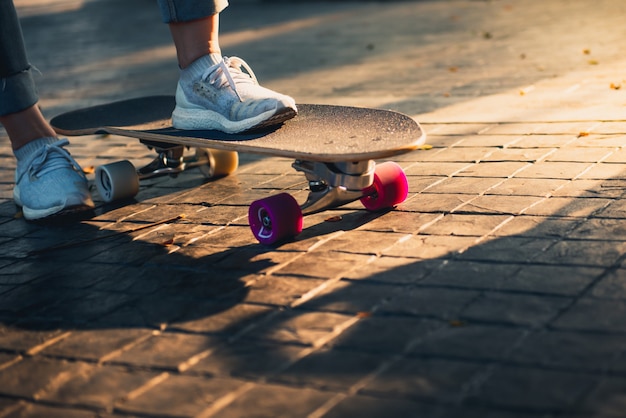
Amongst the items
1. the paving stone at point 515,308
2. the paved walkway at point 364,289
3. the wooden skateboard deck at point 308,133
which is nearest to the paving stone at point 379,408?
the paved walkway at point 364,289

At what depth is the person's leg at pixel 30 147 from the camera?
3.29 metres

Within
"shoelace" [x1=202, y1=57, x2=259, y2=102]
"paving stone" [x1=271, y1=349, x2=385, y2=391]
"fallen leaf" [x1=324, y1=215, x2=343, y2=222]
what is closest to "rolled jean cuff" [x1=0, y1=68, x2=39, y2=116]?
"shoelace" [x1=202, y1=57, x2=259, y2=102]

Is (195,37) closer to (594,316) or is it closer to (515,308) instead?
(515,308)

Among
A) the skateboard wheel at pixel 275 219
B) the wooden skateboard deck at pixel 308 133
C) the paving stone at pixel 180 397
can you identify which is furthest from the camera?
the skateboard wheel at pixel 275 219

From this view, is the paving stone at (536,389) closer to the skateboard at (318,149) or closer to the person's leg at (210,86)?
the skateboard at (318,149)

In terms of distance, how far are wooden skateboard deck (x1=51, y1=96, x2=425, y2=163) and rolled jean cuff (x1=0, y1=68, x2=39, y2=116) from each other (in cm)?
19

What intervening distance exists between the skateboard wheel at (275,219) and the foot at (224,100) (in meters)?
0.29

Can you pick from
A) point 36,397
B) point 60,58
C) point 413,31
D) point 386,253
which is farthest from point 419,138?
point 60,58

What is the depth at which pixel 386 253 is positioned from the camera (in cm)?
257

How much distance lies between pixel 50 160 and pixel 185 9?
841 millimetres

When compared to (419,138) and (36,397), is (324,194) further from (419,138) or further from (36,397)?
(36,397)

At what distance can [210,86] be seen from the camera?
10.1 ft

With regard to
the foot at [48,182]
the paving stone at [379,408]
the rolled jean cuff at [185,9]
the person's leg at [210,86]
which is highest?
the rolled jean cuff at [185,9]

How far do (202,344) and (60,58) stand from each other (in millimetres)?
7284
